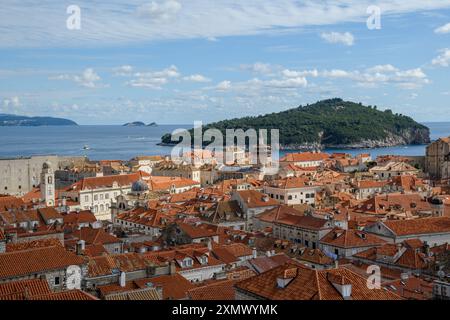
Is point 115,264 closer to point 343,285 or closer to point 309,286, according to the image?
point 309,286

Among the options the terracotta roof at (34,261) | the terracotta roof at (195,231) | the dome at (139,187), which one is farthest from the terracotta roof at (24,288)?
the dome at (139,187)

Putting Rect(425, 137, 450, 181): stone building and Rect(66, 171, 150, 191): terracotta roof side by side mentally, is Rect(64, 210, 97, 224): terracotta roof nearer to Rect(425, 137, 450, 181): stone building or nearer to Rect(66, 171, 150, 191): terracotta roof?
Rect(66, 171, 150, 191): terracotta roof

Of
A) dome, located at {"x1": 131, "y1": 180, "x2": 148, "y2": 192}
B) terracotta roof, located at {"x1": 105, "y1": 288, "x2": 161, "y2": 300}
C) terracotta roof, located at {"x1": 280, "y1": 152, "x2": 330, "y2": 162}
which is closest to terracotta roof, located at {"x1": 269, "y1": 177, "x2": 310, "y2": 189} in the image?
dome, located at {"x1": 131, "y1": 180, "x2": 148, "y2": 192}

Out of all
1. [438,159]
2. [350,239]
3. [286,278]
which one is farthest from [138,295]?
[438,159]

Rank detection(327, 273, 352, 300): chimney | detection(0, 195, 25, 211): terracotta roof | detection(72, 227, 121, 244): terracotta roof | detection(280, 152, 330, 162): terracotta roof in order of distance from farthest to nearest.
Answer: detection(280, 152, 330, 162): terracotta roof → detection(0, 195, 25, 211): terracotta roof → detection(72, 227, 121, 244): terracotta roof → detection(327, 273, 352, 300): chimney

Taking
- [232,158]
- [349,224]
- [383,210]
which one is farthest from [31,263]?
[232,158]

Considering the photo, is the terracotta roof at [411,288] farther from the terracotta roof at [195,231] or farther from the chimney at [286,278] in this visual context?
the terracotta roof at [195,231]

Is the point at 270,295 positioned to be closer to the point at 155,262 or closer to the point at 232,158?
the point at 155,262
